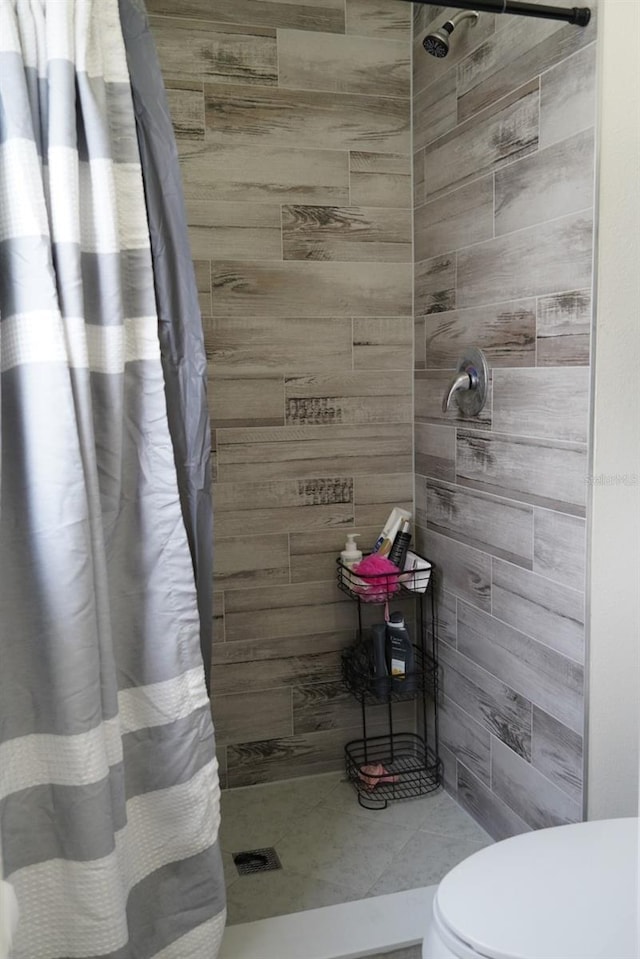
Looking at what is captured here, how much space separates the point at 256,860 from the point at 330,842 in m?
0.21

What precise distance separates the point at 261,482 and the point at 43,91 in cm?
126

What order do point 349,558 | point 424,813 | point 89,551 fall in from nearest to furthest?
point 89,551 < point 424,813 < point 349,558

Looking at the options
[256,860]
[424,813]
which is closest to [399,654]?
[424,813]

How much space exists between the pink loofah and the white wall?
2.40ft

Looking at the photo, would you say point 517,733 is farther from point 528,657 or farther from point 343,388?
point 343,388

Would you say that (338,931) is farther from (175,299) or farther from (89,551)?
(175,299)

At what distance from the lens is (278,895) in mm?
2076

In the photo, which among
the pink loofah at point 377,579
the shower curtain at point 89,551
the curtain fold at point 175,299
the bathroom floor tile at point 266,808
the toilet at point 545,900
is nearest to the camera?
the toilet at point 545,900

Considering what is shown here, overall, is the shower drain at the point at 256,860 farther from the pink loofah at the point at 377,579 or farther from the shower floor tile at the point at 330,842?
the pink loofah at the point at 377,579

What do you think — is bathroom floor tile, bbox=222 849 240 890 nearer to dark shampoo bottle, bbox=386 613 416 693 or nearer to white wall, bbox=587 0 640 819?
dark shampoo bottle, bbox=386 613 416 693

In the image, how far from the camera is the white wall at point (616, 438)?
1.71 m

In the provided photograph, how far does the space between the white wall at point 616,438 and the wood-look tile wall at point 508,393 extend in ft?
0.11

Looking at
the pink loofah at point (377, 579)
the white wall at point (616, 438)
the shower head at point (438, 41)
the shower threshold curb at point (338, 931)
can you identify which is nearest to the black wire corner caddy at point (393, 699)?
the pink loofah at point (377, 579)

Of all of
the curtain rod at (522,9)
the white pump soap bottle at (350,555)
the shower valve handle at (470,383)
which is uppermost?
the curtain rod at (522,9)
